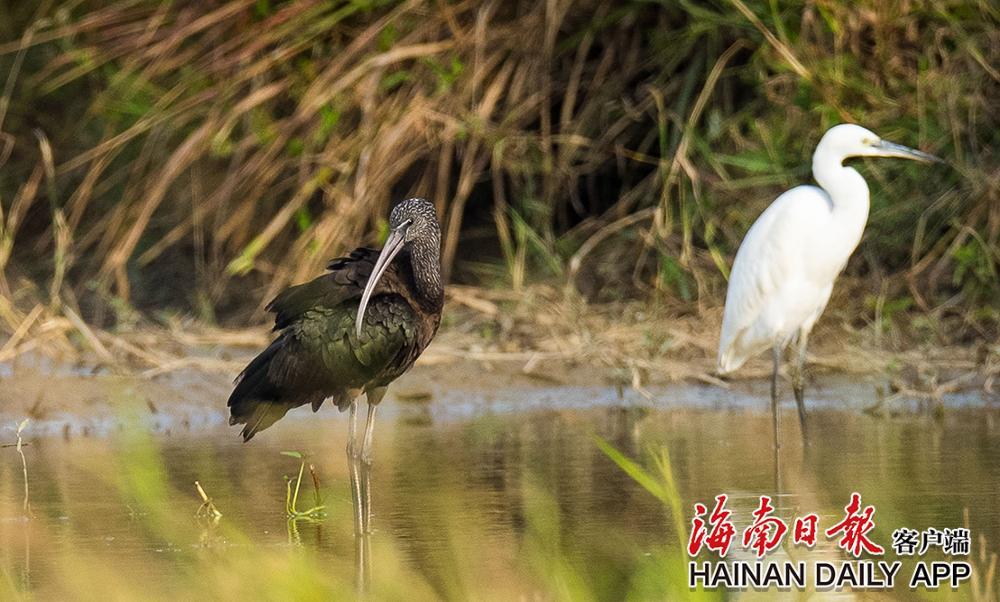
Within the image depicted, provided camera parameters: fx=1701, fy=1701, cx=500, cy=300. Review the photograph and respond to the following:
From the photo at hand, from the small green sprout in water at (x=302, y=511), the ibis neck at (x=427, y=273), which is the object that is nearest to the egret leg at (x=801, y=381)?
the ibis neck at (x=427, y=273)

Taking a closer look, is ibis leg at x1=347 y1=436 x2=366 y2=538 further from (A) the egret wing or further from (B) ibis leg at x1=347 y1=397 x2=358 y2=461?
(A) the egret wing

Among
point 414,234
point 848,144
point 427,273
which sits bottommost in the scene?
point 427,273

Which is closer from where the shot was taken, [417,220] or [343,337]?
[343,337]

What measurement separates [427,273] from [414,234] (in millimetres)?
173

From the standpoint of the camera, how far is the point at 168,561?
446cm

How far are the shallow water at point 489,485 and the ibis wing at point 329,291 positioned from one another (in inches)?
23.5

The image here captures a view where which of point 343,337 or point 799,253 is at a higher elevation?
point 799,253

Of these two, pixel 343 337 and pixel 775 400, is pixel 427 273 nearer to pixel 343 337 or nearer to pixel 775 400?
pixel 343 337

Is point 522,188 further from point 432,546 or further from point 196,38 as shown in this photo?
point 432,546

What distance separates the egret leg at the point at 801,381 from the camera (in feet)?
22.1

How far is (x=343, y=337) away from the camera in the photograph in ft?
17.5

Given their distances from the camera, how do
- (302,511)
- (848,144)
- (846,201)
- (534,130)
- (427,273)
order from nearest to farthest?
1. (302,511)
2. (427,273)
3. (846,201)
4. (848,144)
5. (534,130)

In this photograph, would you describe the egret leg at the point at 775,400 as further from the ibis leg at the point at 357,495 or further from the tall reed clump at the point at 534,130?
the ibis leg at the point at 357,495

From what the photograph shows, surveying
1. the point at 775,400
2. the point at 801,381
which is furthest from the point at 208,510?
the point at 801,381
